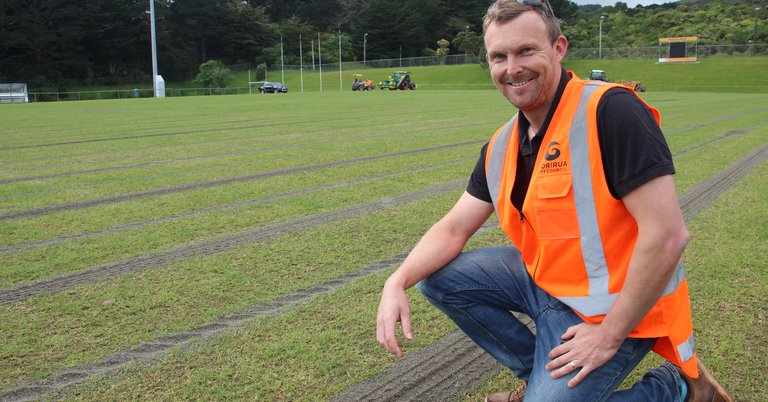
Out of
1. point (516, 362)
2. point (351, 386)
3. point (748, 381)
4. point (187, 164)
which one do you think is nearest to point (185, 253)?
point (351, 386)

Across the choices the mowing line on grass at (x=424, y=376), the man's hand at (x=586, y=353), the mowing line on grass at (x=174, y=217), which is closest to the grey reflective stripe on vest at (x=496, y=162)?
the man's hand at (x=586, y=353)

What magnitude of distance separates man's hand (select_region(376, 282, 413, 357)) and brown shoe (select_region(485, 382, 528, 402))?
0.47 m

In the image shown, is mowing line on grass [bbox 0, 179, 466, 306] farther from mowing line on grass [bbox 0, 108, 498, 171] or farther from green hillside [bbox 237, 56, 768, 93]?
green hillside [bbox 237, 56, 768, 93]

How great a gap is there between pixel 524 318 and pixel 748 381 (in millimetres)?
1163

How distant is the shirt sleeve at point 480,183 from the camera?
2.71 m

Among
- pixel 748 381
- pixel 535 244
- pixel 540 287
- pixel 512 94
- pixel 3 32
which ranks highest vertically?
pixel 3 32

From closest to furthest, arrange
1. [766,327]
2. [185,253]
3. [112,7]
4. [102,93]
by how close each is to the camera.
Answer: [766,327] < [185,253] < [102,93] < [112,7]

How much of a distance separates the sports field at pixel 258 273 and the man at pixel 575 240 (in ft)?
1.94

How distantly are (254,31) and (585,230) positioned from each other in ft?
266

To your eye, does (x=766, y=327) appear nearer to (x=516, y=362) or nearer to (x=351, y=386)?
(x=516, y=362)

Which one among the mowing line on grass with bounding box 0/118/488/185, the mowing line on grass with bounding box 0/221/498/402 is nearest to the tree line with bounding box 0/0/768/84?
the mowing line on grass with bounding box 0/118/488/185

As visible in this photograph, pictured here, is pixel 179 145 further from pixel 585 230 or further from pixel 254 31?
pixel 254 31

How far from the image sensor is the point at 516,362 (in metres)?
2.74

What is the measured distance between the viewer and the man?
6.69 ft
